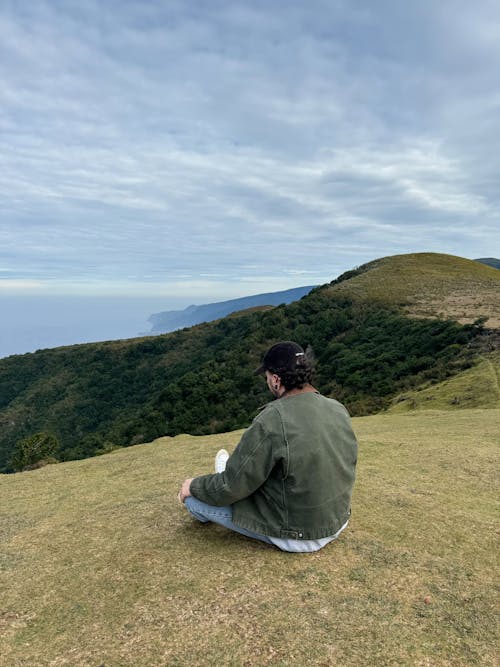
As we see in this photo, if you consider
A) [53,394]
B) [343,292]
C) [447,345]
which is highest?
[343,292]

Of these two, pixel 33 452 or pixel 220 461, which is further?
pixel 33 452

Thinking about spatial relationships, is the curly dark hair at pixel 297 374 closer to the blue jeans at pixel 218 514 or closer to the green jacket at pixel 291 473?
the green jacket at pixel 291 473

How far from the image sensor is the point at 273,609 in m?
4.54

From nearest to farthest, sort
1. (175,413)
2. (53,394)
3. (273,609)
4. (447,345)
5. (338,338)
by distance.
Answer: (273,609) < (447,345) < (175,413) < (338,338) < (53,394)

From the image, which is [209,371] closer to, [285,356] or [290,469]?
[285,356]

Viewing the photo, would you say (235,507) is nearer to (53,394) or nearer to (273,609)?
(273,609)

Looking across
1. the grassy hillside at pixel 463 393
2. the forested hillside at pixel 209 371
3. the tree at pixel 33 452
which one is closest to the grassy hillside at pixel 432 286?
the forested hillside at pixel 209 371

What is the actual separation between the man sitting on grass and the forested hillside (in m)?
25.6

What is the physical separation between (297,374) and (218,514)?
219 cm

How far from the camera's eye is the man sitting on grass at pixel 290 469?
4.84 meters

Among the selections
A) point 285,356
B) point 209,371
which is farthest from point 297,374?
point 209,371

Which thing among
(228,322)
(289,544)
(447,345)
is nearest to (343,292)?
(228,322)

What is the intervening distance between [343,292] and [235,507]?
7123 centimetres

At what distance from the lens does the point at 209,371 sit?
57.2 m
